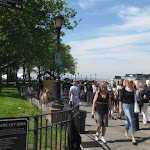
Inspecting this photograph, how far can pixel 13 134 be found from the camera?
9.64ft

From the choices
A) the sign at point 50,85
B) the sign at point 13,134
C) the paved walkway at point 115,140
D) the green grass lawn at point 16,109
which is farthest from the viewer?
the sign at point 50,85

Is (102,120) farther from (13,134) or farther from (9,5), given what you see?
(9,5)

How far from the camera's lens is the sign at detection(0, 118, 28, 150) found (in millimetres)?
2863

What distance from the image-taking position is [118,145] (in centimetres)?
575

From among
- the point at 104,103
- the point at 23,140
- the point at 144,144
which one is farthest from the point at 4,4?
the point at 144,144

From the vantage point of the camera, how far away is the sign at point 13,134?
2863 mm

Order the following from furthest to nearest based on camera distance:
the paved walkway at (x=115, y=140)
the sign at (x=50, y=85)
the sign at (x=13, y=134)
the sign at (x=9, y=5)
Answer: the sign at (x=50, y=85) < the paved walkway at (x=115, y=140) < the sign at (x=9, y=5) < the sign at (x=13, y=134)

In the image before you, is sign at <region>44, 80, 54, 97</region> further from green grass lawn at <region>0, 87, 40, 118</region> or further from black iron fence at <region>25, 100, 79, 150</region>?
black iron fence at <region>25, 100, 79, 150</region>

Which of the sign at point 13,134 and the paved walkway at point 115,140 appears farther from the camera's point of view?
the paved walkway at point 115,140

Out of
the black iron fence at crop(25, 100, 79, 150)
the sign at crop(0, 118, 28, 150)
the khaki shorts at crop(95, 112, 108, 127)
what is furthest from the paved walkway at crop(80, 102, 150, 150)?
the sign at crop(0, 118, 28, 150)

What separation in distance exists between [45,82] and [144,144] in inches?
376

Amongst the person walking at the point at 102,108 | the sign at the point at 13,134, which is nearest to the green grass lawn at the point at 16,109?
the person walking at the point at 102,108

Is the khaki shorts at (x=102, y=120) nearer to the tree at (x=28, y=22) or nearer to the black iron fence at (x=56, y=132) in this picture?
the black iron fence at (x=56, y=132)

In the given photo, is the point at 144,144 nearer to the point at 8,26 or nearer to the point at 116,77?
the point at 8,26
